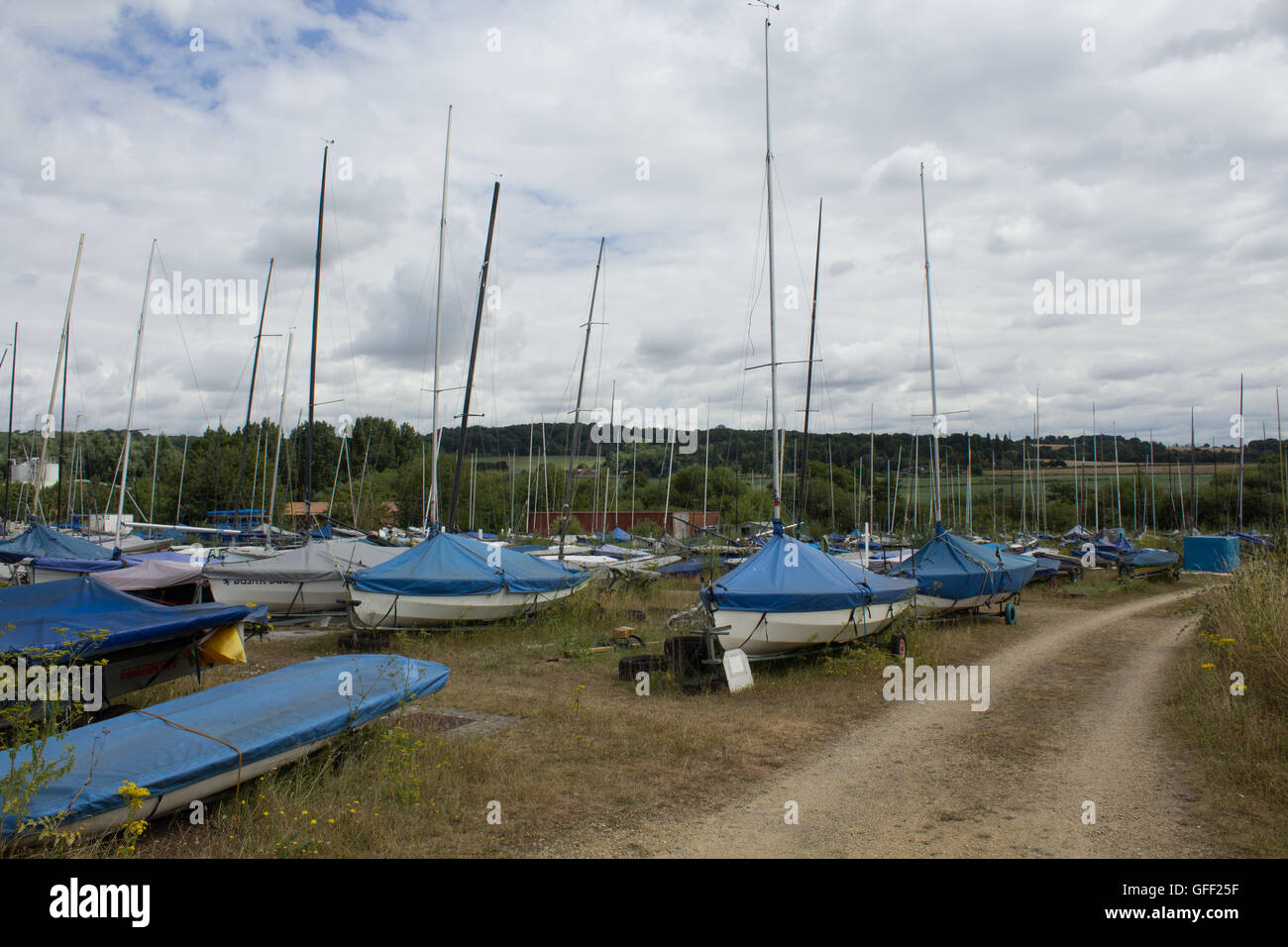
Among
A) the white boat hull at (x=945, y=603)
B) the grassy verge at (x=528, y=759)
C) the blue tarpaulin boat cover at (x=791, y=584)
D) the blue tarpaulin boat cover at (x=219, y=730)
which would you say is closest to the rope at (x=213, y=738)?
the blue tarpaulin boat cover at (x=219, y=730)

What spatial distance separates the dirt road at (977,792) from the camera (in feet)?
21.0

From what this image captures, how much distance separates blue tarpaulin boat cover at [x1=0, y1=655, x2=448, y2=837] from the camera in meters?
5.67

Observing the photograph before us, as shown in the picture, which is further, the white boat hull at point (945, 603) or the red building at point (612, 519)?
the red building at point (612, 519)

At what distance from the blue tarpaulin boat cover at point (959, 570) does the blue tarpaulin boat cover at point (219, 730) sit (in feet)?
42.9

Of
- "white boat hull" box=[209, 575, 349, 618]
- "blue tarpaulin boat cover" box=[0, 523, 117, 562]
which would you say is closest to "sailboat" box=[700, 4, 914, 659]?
"white boat hull" box=[209, 575, 349, 618]

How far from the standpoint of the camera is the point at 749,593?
12727mm

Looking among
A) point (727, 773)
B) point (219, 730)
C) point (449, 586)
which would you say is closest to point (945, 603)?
point (449, 586)

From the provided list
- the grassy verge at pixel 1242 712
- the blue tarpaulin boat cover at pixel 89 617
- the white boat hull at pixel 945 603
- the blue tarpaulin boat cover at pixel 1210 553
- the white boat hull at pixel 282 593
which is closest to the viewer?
the grassy verge at pixel 1242 712

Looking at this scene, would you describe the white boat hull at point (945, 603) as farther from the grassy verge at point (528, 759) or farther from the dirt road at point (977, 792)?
the dirt road at point (977, 792)

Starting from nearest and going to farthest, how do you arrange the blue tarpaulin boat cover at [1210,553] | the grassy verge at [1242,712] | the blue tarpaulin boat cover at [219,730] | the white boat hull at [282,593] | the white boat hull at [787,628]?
the blue tarpaulin boat cover at [219,730]
the grassy verge at [1242,712]
the white boat hull at [787,628]
the white boat hull at [282,593]
the blue tarpaulin boat cover at [1210,553]

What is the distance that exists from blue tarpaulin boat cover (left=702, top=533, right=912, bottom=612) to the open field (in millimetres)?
1181

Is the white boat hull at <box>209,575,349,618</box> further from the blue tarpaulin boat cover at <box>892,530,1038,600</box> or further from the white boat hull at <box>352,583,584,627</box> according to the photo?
the blue tarpaulin boat cover at <box>892,530,1038,600</box>

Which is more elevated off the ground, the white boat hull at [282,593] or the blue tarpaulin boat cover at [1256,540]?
the blue tarpaulin boat cover at [1256,540]
